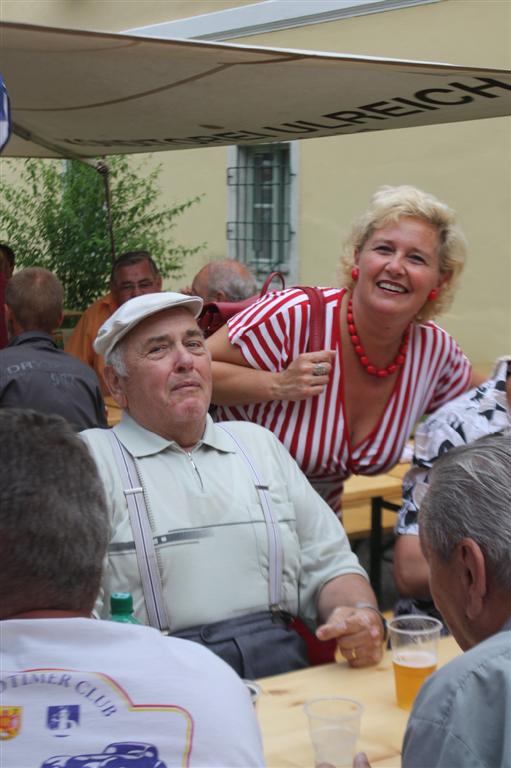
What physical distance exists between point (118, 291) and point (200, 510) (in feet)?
13.5

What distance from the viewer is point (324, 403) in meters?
3.29

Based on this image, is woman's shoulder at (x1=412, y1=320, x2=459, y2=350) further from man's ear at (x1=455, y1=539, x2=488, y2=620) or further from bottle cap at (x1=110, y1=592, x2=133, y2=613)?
man's ear at (x1=455, y1=539, x2=488, y2=620)

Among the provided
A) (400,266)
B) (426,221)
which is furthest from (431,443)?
(426,221)

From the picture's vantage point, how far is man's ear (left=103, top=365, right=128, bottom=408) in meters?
2.99

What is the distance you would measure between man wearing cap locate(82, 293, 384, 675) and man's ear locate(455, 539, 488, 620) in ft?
3.11

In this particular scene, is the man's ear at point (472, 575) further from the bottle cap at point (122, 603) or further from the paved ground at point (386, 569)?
the paved ground at point (386, 569)

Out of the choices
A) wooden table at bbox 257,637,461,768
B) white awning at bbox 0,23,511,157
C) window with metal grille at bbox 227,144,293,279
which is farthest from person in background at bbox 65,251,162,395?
wooden table at bbox 257,637,461,768

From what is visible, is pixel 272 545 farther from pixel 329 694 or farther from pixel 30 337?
pixel 30 337

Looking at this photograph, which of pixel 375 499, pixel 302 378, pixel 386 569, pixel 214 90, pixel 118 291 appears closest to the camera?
pixel 302 378

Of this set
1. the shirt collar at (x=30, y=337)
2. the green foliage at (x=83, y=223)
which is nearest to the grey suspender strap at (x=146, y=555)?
the shirt collar at (x=30, y=337)

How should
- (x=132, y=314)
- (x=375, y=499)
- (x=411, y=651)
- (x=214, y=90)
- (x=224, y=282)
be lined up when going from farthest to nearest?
(x=224, y=282)
(x=375, y=499)
(x=214, y=90)
(x=132, y=314)
(x=411, y=651)

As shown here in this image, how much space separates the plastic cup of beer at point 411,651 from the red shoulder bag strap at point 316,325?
118 cm

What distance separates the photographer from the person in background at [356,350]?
3.22 meters

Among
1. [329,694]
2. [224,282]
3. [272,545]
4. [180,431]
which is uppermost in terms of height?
[224,282]
